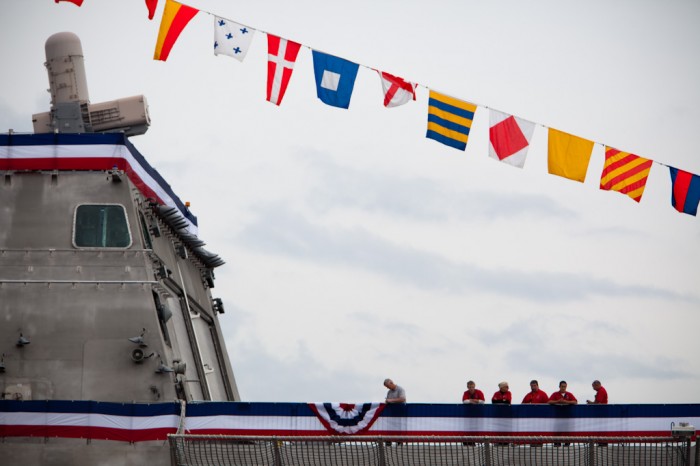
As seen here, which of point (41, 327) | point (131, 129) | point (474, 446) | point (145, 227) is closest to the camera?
point (474, 446)

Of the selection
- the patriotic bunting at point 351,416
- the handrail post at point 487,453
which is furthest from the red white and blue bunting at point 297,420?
the handrail post at point 487,453

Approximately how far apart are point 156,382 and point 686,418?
883 cm

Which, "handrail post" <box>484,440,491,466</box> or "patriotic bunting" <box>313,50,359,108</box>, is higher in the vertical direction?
"patriotic bunting" <box>313,50,359,108</box>

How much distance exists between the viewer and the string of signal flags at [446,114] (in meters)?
22.0

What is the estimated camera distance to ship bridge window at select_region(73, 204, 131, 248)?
20047 millimetres

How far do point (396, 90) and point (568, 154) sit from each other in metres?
3.56

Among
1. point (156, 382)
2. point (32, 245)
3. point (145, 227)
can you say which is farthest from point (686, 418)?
point (32, 245)

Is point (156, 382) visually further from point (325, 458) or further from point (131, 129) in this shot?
point (131, 129)

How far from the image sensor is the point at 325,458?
713 inches

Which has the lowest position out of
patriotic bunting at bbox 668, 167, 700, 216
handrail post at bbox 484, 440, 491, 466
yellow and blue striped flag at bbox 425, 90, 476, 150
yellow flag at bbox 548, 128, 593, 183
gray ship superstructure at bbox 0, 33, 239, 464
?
handrail post at bbox 484, 440, 491, 466

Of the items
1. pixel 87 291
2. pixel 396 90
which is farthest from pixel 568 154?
pixel 87 291

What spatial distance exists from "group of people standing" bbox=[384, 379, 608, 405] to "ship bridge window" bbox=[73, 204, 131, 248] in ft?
17.8

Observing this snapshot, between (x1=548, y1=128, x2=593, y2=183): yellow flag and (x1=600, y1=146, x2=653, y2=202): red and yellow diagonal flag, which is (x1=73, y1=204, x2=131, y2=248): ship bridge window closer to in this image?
(x1=548, y1=128, x2=593, y2=183): yellow flag

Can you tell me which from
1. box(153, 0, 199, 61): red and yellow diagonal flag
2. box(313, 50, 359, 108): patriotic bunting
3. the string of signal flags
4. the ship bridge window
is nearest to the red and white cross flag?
the string of signal flags
